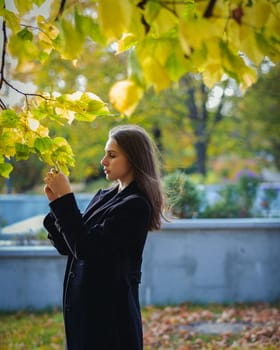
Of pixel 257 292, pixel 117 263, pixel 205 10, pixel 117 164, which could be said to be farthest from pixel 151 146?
pixel 257 292

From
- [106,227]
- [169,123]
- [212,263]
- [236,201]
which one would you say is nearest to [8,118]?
[106,227]

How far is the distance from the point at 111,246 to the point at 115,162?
0.41 m

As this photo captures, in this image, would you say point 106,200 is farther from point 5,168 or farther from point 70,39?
point 70,39

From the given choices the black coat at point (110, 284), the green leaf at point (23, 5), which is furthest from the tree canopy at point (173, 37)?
the black coat at point (110, 284)

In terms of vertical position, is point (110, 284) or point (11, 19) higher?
point (11, 19)

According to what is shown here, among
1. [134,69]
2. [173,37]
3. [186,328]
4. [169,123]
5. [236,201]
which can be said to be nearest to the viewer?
[134,69]

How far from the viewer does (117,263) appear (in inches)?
89.4

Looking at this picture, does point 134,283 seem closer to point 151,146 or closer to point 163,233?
point 151,146

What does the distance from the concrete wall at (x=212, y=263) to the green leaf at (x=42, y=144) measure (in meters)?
4.49

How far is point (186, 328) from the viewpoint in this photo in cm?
546

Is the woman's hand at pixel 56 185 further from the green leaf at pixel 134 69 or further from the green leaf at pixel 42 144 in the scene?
the green leaf at pixel 134 69

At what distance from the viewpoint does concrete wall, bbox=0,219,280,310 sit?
256 inches

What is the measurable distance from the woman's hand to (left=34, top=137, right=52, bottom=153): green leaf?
19 cm

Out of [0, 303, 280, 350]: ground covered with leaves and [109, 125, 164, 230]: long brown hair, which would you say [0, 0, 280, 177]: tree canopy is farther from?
[0, 303, 280, 350]: ground covered with leaves
